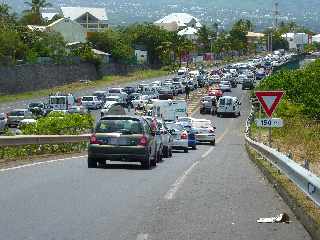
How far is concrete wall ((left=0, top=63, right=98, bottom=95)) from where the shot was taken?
8769 centimetres

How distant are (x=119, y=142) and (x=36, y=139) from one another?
5278 millimetres

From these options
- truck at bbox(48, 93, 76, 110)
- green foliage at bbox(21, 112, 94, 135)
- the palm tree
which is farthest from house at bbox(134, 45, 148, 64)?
green foliage at bbox(21, 112, 94, 135)

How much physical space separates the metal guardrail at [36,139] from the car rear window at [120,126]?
122 inches

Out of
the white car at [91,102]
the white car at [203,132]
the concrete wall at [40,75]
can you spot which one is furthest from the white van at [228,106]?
the white car at [203,132]

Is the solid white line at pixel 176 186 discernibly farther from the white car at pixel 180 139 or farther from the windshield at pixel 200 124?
the windshield at pixel 200 124

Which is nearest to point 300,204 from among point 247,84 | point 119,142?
point 119,142

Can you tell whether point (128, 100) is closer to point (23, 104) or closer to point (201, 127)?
point (23, 104)

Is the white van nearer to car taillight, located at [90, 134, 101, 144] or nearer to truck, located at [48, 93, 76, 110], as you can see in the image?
truck, located at [48, 93, 76, 110]

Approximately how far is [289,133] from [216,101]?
1593 inches

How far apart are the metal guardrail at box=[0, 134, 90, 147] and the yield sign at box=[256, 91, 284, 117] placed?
731cm

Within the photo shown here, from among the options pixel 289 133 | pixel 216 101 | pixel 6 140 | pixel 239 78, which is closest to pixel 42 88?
pixel 216 101

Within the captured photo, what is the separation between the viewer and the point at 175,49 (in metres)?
155

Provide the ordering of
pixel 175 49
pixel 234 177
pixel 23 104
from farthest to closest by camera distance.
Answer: pixel 175 49
pixel 23 104
pixel 234 177

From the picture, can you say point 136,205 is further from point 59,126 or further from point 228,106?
point 228,106
